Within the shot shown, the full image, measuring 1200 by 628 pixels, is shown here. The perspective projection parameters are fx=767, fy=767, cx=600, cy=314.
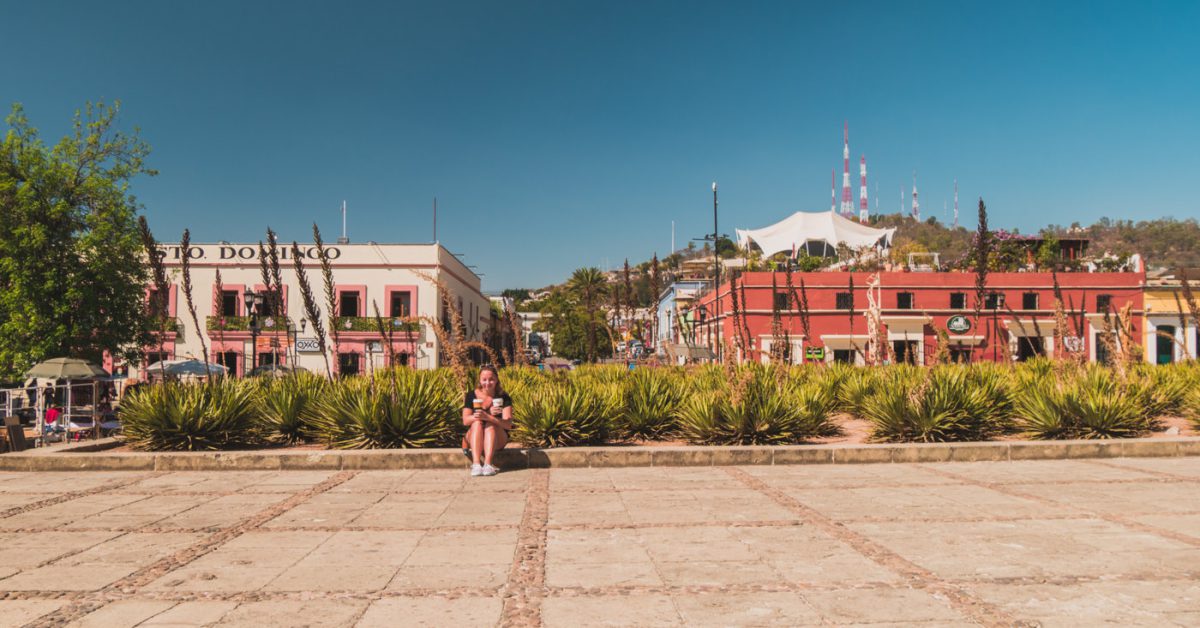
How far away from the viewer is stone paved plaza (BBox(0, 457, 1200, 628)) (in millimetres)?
3773

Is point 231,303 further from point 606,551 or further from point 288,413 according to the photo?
point 606,551

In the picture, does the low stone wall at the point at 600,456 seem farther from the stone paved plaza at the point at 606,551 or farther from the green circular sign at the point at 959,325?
the green circular sign at the point at 959,325

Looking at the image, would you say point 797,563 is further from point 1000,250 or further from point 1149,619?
point 1000,250

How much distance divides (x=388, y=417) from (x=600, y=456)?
8.60 ft

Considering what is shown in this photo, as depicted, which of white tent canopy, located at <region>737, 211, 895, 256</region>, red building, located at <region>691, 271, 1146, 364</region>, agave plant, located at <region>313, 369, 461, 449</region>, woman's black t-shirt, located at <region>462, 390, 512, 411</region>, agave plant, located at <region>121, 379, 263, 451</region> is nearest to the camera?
woman's black t-shirt, located at <region>462, 390, 512, 411</region>

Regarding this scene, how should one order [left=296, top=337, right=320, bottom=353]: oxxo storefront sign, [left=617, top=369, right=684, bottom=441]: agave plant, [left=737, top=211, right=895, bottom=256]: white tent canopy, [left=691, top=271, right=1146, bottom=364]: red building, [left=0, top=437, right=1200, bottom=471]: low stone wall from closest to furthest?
1. [left=0, top=437, right=1200, bottom=471]: low stone wall
2. [left=617, top=369, right=684, bottom=441]: agave plant
3. [left=296, top=337, right=320, bottom=353]: oxxo storefront sign
4. [left=691, top=271, right=1146, bottom=364]: red building
5. [left=737, top=211, right=895, bottom=256]: white tent canopy

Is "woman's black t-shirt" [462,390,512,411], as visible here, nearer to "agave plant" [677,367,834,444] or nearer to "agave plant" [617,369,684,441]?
"agave plant" [617,369,684,441]

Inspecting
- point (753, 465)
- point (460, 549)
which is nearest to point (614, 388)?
point (753, 465)

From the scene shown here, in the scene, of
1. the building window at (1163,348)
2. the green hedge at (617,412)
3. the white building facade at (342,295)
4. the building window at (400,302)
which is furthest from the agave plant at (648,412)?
the building window at (1163,348)

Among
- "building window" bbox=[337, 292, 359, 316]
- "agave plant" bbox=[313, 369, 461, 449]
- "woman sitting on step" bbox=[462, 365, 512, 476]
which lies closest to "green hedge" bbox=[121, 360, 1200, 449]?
"agave plant" bbox=[313, 369, 461, 449]

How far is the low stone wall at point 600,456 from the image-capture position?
862cm

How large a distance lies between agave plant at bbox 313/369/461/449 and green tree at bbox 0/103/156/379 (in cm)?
1841

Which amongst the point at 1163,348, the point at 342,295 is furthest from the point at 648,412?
the point at 1163,348

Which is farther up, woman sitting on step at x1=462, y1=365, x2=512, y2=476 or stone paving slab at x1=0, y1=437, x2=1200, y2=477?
woman sitting on step at x1=462, y1=365, x2=512, y2=476
